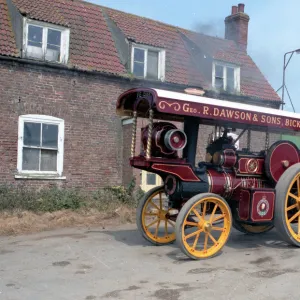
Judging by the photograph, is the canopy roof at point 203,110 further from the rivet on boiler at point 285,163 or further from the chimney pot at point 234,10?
the chimney pot at point 234,10

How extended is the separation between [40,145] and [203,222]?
20.5ft

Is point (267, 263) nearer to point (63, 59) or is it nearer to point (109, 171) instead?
point (109, 171)

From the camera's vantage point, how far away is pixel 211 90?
14.2 meters

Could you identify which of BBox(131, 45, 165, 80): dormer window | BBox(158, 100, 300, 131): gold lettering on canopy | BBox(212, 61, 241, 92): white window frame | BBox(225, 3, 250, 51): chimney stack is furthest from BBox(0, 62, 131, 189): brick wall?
BBox(225, 3, 250, 51): chimney stack

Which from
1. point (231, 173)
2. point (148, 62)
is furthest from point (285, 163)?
point (148, 62)

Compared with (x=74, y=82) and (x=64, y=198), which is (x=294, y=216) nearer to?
(x=64, y=198)

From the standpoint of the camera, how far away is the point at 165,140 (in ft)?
20.8

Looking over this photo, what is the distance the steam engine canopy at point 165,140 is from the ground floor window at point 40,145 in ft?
17.5

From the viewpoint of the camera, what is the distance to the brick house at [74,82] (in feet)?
36.3

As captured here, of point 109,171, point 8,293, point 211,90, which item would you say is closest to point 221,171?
point 8,293

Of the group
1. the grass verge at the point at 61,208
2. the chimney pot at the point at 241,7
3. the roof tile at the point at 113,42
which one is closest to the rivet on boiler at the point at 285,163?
the grass verge at the point at 61,208

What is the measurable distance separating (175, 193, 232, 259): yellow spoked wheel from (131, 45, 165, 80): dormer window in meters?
7.22

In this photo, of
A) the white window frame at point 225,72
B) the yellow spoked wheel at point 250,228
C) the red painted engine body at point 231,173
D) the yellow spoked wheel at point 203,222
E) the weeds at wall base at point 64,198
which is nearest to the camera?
the yellow spoked wheel at point 203,222

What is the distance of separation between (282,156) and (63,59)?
22.5 ft
